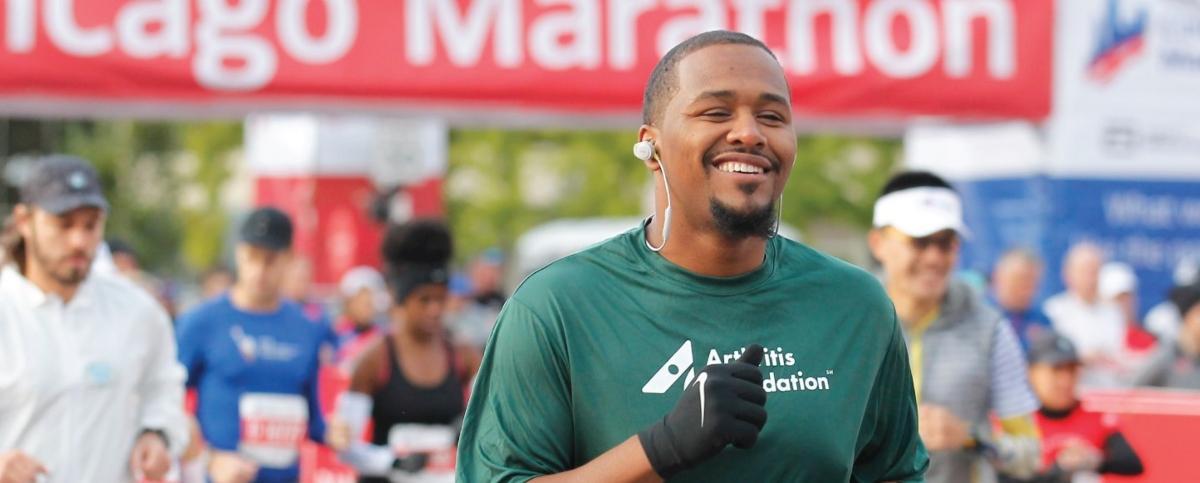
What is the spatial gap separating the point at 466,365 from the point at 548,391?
4.85m

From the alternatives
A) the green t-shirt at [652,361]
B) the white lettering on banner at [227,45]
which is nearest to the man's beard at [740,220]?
the green t-shirt at [652,361]

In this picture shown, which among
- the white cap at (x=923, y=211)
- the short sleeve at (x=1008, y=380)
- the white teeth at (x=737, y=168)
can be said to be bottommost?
the short sleeve at (x=1008, y=380)

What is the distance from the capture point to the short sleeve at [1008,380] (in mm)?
5395

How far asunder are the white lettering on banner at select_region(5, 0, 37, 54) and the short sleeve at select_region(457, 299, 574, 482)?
6532 mm

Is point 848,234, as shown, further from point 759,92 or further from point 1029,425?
point 759,92

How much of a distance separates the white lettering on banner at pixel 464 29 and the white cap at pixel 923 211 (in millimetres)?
4390

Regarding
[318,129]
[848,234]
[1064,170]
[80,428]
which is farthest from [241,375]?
[848,234]

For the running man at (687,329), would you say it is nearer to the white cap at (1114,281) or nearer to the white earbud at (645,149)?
the white earbud at (645,149)

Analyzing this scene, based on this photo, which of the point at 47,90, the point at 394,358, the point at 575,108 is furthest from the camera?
→ the point at 575,108

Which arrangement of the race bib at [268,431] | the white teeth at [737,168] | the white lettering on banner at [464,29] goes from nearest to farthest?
the white teeth at [737,168]
the race bib at [268,431]
the white lettering on banner at [464,29]

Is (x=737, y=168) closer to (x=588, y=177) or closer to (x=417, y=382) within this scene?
(x=417, y=382)

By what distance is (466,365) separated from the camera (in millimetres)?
7688

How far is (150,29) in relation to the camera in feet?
29.4

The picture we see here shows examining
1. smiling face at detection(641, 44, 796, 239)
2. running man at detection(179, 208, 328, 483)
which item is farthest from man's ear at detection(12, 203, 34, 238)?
smiling face at detection(641, 44, 796, 239)
